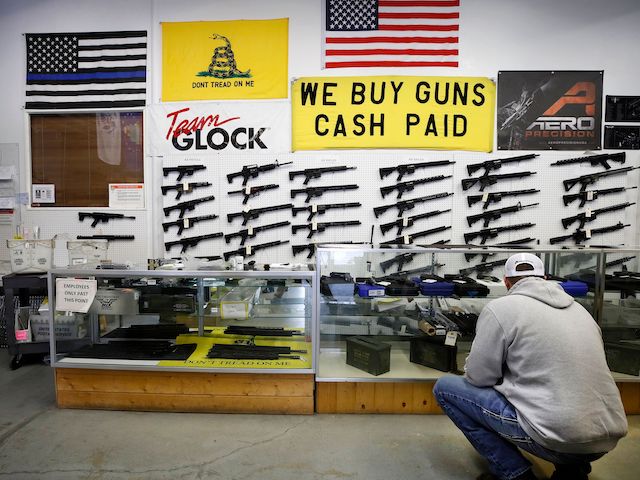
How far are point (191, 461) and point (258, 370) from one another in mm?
742

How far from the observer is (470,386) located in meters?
2.23

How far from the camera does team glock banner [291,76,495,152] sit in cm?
446

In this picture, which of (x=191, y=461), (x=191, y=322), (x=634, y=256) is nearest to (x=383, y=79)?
(x=634, y=256)

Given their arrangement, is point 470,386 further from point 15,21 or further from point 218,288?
point 15,21

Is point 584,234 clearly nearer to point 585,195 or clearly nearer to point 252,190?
point 585,195

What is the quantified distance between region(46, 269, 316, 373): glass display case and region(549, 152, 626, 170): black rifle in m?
3.73

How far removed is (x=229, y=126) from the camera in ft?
15.1

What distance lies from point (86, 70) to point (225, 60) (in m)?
1.86

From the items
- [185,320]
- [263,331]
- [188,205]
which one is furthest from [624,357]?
[188,205]

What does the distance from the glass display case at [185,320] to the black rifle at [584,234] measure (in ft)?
11.5

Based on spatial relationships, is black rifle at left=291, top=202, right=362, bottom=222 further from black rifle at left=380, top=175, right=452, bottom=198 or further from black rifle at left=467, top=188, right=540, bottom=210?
black rifle at left=467, top=188, right=540, bottom=210

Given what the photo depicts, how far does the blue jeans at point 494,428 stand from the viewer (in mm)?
1939

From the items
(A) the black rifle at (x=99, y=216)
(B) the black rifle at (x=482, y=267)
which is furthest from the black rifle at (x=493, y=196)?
(A) the black rifle at (x=99, y=216)

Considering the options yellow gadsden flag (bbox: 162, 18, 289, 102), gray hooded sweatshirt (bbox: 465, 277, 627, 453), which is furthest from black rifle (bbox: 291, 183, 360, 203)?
gray hooded sweatshirt (bbox: 465, 277, 627, 453)
